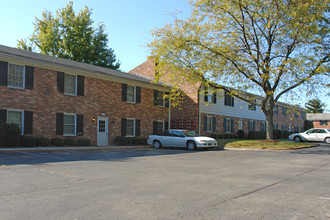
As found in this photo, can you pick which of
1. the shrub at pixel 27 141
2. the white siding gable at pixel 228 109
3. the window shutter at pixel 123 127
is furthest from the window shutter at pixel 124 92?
the shrub at pixel 27 141

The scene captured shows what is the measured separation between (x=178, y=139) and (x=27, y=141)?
9.61 m

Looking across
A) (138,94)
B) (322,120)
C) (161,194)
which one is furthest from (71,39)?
(322,120)

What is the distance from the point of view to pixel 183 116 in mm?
29688

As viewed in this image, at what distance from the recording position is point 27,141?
17625 millimetres

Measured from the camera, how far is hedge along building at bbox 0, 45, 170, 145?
59.4 ft

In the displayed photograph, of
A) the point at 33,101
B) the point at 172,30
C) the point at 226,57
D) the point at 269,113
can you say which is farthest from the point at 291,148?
the point at 33,101

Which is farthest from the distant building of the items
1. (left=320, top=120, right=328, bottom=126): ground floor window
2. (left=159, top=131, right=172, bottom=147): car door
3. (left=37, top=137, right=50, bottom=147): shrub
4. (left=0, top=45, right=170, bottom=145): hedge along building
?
(left=37, top=137, right=50, bottom=147): shrub

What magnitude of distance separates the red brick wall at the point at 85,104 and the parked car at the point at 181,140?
12.6ft

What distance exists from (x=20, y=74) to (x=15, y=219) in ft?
51.7

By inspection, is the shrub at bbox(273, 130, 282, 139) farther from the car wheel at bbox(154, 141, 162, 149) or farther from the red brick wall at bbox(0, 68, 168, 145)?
the car wheel at bbox(154, 141, 162, 149)

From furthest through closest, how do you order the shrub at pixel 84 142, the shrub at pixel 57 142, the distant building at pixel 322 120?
the distant building at pixel 322 120, the shrub at pixel 84 142, the shrub at pixel 57 142

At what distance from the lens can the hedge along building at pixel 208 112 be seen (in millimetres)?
28844

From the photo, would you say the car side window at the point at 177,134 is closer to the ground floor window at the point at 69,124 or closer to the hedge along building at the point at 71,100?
the hedge along building at the point at 71,100

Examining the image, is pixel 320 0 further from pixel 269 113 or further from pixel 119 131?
pixel 119 131
